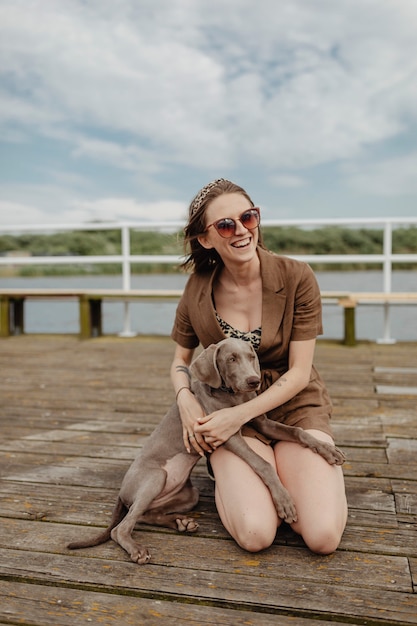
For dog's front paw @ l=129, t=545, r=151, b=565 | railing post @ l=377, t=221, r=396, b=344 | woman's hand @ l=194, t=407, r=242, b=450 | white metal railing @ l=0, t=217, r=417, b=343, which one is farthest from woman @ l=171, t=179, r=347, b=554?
railing post @ l=377, t=221, r=396, b=344

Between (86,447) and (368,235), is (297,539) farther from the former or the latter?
(368,235)

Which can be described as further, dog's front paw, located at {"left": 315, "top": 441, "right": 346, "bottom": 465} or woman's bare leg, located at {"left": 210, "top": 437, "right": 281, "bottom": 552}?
dog's front paw, located at {"left": 315, "top": 441, "right": 346, "bottom": 465}

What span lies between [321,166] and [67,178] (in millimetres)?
10286

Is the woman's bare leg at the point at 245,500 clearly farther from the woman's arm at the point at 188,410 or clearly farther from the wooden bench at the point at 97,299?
the wooden bench at the point at 97,299

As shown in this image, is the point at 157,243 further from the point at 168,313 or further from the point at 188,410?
the point at 188,410

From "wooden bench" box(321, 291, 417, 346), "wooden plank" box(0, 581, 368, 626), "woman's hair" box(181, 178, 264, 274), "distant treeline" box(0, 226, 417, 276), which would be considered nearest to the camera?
"wooden plank" box(0, 581, 368, 626)

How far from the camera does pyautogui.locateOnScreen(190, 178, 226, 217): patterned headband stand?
254 centimetres

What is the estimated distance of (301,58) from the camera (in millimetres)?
13773

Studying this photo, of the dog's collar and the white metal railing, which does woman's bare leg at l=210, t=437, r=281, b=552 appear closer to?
the dog's collar

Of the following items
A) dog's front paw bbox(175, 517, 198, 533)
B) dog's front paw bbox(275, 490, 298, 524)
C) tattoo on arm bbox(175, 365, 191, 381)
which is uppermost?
tattoo on arm bbox(175, 365, 191, 381)

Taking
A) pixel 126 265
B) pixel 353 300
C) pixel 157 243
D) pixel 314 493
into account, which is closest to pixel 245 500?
pixel 314 493

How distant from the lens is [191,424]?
7.54 ft

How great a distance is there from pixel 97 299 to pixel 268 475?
17.6ft

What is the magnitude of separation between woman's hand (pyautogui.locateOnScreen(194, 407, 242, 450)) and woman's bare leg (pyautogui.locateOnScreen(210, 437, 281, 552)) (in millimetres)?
102
